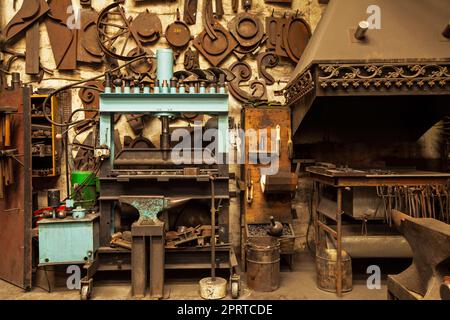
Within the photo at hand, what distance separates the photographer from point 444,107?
368 cm

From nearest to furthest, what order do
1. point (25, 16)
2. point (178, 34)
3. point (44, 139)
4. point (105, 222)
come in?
point (105, 222)
point (44, 139)
point (25, 16)
point (178, 34)

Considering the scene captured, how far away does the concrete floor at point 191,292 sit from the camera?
2973mm

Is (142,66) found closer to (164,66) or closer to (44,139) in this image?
(164,66)

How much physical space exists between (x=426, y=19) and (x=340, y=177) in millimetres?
1904

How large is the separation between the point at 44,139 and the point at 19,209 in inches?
42.8

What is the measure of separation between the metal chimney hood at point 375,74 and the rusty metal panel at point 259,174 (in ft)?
0.64

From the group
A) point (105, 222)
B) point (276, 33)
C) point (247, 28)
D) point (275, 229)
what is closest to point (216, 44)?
point (247, 28)

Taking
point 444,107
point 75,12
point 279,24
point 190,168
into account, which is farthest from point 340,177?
point 75,12

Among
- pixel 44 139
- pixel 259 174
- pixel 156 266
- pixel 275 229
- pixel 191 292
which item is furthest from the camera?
pixel 44 139

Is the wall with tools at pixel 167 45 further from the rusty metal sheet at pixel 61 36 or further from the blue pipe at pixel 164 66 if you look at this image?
the blue pipe at pixel 164 66

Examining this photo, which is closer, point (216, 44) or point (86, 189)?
point (86, 189)

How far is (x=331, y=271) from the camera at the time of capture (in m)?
3.11

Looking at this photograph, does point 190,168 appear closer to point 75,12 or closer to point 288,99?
point 288,99

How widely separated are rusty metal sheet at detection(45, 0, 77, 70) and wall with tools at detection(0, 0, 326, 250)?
0.04ft
